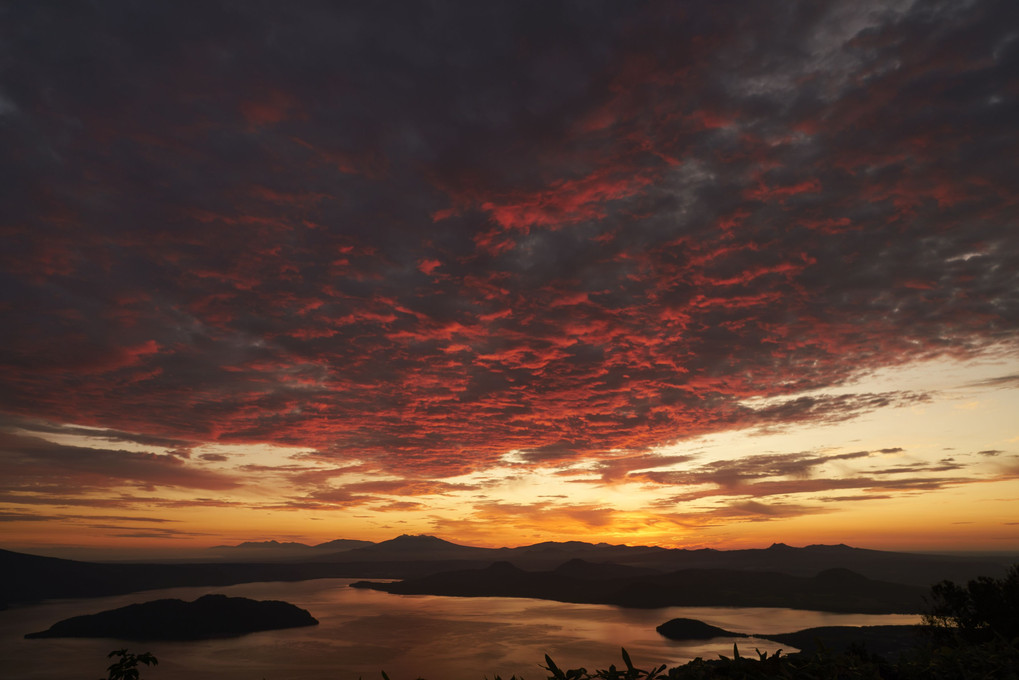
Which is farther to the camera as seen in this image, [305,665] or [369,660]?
[369,660]

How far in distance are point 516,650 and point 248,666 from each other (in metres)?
93.9

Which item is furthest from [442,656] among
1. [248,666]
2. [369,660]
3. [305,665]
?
[248,666]

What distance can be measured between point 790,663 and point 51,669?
248942 millimetres

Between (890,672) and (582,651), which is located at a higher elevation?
(890,672)

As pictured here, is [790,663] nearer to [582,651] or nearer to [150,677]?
[582,651]

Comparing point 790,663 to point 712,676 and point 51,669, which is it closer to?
point 712,676

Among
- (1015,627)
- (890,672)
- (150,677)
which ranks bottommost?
(150,677)

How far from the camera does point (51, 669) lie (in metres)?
175

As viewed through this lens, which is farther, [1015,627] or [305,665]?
[305,665]

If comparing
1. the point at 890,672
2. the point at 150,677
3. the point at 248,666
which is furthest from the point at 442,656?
the point at 890,672

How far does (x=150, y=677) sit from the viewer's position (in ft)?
625

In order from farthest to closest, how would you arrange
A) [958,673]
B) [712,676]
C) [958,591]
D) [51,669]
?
[51,669], [958,591], [958,673], [712,676]

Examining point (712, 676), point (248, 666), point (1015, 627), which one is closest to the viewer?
point (712, 676)

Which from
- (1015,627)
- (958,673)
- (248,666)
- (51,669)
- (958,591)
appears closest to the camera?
(958,673)
